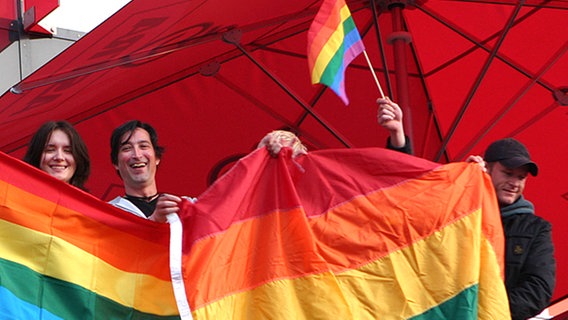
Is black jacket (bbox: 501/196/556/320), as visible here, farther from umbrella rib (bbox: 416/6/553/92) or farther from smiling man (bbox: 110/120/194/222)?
umbrella rib (bbox: 416/6/553/92)

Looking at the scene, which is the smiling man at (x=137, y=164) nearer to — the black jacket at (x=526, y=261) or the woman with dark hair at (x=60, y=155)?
the woman with dark hair at (x=60, y=155)

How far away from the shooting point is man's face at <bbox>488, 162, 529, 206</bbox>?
4.93 metres

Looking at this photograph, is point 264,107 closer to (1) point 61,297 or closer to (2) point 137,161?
(2) point 137,161

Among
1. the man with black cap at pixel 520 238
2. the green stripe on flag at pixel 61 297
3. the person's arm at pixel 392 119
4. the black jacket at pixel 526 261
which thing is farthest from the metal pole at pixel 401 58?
the green stripe on flag at pixel 61 297

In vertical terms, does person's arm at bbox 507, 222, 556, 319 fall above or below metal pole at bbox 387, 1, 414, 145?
below

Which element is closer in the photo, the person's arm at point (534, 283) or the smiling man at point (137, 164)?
the person's arm at point (534, 283)

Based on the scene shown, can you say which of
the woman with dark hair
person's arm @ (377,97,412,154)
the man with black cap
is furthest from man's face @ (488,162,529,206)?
the woman with dark hair

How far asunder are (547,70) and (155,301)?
11.4ft

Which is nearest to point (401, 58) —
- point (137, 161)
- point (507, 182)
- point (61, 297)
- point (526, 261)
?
point (507, 182)

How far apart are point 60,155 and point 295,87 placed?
9.76 feet

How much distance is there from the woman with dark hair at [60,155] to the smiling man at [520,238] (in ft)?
5.53

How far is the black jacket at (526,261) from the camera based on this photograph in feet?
15.2

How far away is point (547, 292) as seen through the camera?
4.64 m

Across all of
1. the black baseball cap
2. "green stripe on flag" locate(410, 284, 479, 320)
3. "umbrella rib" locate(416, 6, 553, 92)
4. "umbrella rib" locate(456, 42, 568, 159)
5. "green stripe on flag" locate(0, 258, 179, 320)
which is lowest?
"green stripe on flag" locate(410, 284, 479, 320)
